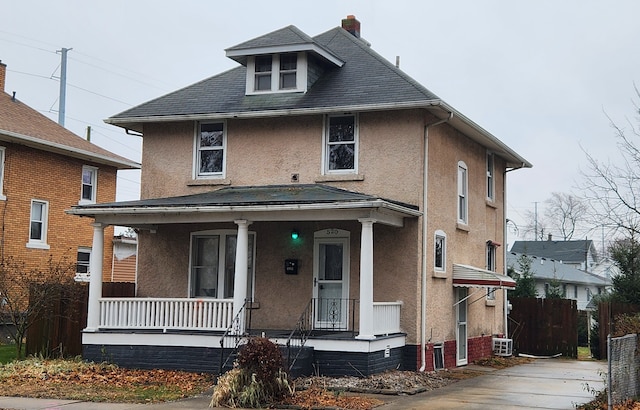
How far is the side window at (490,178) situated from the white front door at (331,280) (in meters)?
6.89

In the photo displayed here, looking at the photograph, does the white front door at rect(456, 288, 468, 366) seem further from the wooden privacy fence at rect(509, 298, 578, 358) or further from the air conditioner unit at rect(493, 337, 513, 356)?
the wooden privacy fence at rect(509, 298, 578, 358)

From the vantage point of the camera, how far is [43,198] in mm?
26328

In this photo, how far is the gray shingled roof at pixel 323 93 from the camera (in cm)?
1859

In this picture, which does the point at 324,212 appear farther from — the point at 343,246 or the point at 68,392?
the point at 68,392

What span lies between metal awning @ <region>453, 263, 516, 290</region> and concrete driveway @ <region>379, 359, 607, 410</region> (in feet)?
7.07

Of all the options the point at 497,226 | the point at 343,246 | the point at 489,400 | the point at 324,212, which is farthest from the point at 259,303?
the point at 497,226

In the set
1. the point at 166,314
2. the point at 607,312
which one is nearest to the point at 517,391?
the point at 166,314

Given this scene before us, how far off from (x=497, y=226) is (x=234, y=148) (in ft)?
30.5

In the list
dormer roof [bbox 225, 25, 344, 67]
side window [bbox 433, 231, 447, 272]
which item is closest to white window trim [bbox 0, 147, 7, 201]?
dormer roof [bbox 225, 25, 344, 67]

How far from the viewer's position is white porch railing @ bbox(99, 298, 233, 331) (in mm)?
17422

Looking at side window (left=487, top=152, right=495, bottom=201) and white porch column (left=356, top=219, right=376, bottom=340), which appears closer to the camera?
white porch column (left=356, top=219, right=376, bottom=340)

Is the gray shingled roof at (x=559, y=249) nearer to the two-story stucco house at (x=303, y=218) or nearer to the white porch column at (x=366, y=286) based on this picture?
the two-story stucco house at (x=303, y=218)

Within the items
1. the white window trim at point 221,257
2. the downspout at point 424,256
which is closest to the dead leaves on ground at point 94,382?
the white window trim at point 221,257

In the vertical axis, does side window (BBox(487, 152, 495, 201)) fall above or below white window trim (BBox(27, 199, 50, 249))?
above
